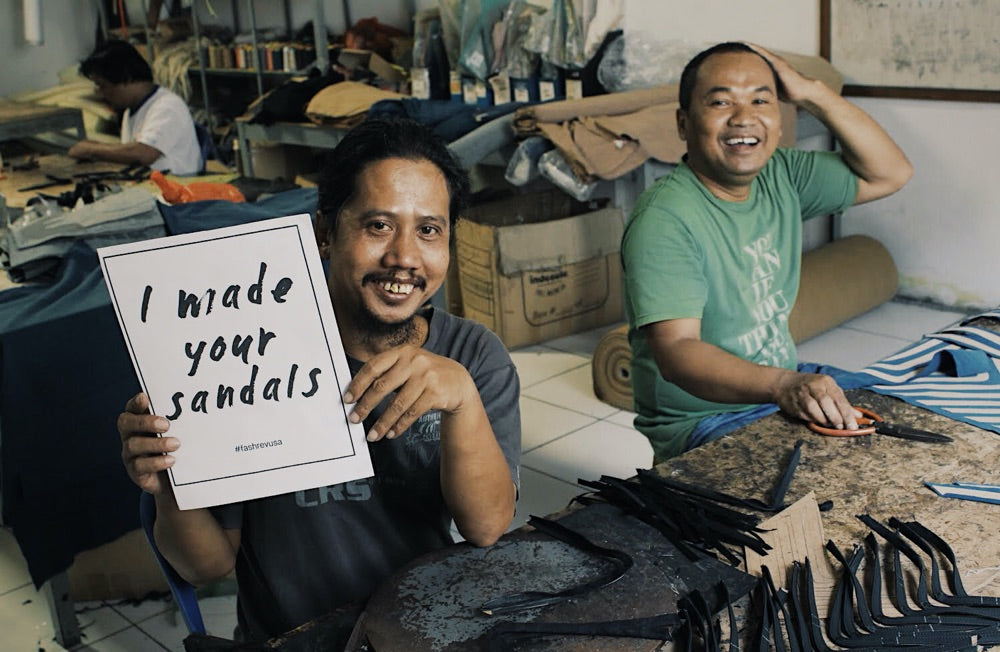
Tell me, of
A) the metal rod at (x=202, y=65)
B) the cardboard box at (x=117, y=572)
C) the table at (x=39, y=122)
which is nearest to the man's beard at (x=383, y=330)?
the cardboard box at (x=117, y=572)

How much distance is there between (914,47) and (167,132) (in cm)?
343

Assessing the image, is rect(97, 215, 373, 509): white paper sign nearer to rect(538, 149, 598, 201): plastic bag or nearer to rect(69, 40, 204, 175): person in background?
rect(538, 149, 598, 201): plastic bag

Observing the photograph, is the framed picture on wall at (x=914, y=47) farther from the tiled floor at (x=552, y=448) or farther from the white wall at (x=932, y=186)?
the tiled floor at (x=552, y=448)

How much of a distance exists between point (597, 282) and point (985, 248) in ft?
5.41

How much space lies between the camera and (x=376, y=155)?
1352 mm

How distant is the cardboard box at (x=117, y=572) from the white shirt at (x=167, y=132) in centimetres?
262

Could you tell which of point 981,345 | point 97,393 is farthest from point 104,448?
point 981,345

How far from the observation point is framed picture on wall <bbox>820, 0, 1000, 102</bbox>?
161 inches

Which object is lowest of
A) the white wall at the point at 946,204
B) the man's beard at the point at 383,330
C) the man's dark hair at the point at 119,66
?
Result: the white wall at the point at 946,204

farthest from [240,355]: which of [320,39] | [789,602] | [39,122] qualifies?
[320,39]

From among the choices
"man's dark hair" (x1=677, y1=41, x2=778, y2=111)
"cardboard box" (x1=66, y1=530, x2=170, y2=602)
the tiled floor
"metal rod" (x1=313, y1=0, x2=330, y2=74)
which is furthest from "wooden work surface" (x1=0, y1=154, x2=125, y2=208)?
"man's dark hair" (x1=677, y1=41, x2=778, y2=111)

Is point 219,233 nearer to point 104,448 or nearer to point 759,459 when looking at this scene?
point 759,459

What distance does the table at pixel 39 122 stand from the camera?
224 inches

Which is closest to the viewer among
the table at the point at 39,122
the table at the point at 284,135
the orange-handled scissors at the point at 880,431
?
the orange-handled scissors at the point at 880,431
